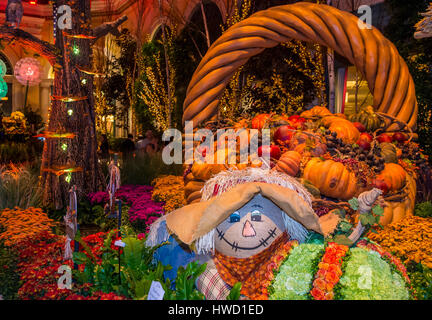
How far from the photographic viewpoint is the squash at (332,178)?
86.3 inches

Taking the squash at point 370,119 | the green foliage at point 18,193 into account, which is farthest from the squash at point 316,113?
the green foliage at point 18,193

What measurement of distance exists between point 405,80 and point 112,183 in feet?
6.56

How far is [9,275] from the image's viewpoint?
84.3 inches

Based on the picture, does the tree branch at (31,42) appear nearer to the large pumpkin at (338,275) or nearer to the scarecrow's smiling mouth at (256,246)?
the scarecrow's smiling mouth at (256,246)

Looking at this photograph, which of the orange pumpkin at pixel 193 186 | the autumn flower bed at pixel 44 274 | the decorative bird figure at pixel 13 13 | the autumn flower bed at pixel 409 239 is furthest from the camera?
the decorative bird figure at pixel 13 13

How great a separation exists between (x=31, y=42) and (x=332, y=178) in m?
4.09

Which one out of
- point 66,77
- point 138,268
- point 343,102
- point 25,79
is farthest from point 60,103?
point 343,102

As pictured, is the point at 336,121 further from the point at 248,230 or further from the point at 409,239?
the point at 248,230

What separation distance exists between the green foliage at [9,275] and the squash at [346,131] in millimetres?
1938

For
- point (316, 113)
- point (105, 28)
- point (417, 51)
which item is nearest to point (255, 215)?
point (316, 113)

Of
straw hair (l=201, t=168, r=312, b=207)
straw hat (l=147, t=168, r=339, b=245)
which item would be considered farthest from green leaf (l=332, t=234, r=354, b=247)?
straw hair (l=201, t=168, r=312, b=207)

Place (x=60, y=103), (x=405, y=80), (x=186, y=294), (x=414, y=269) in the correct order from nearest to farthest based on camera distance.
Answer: (x=186, y=294) → (x=414, y=269) → (x=405, y=80) → (x=60, y=103)

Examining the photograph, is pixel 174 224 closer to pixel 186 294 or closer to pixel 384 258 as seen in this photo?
pixel 186 294

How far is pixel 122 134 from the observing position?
25.2 metres
